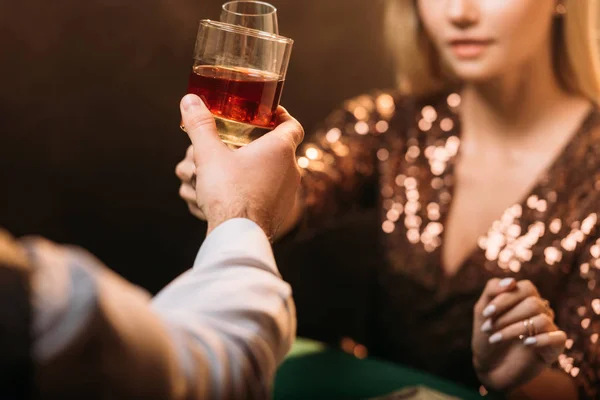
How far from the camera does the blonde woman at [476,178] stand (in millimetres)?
1380

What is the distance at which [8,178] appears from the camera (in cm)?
198

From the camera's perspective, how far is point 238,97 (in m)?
0.92

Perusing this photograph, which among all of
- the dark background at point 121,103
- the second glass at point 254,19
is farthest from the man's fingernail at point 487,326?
the dark background at point 121,103

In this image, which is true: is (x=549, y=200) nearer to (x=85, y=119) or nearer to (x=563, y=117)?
(x=563, y=117)

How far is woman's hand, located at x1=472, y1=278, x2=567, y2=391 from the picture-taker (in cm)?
112

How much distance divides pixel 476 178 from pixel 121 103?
39.4 inches

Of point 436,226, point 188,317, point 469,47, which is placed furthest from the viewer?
point 436,226

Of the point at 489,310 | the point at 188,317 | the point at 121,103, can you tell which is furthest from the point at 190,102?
the point at 121,103

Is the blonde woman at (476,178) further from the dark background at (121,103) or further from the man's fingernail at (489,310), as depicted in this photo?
the dark background at (121,103)

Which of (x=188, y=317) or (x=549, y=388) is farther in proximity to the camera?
(x=549, y=388)

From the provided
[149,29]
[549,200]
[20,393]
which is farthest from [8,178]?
[20,393]

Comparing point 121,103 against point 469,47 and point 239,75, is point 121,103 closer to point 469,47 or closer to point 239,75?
point 469,47

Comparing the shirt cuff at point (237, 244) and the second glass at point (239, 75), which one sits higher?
the second glass at point (239, 75)

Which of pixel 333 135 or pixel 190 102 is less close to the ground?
pixel 190 102
